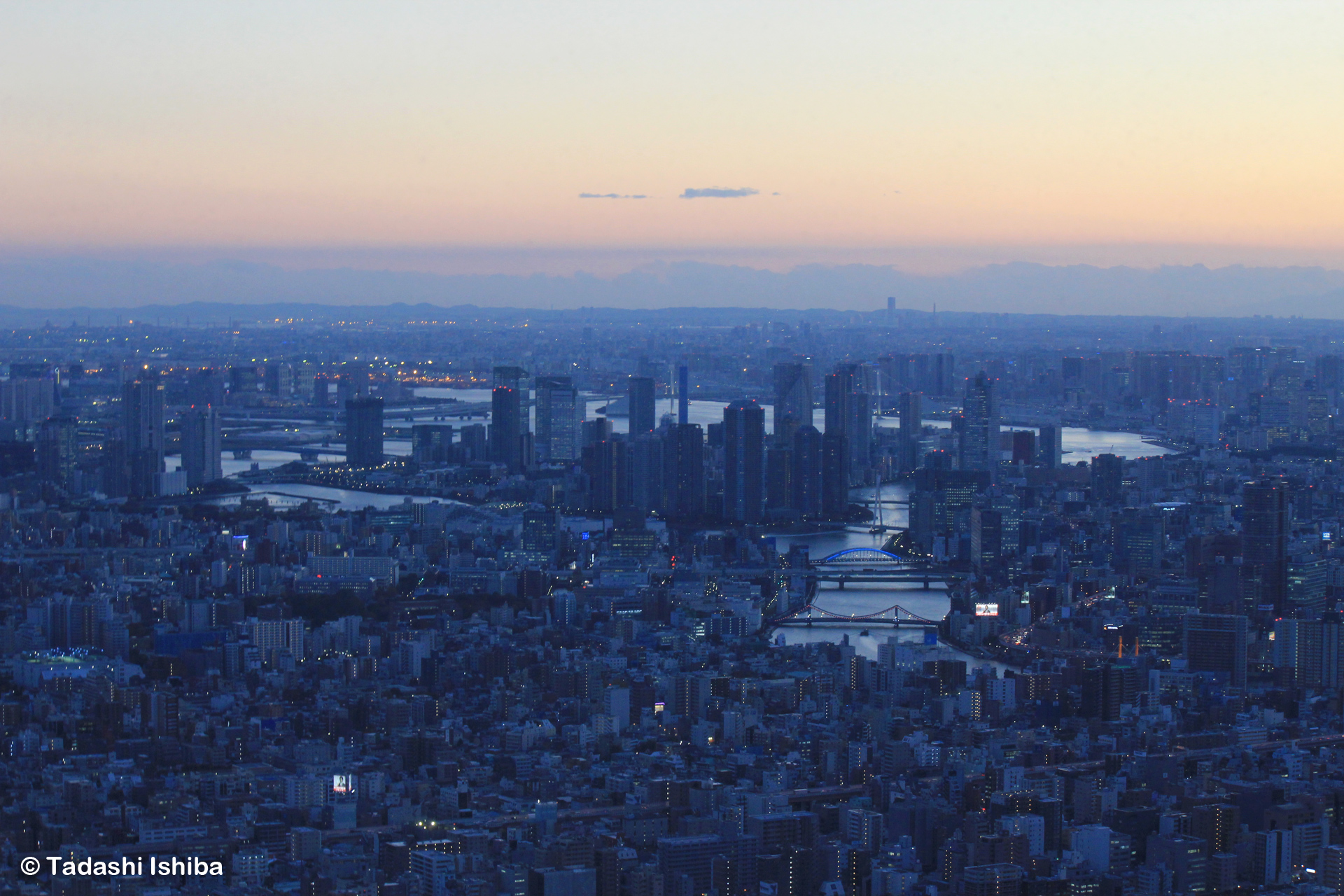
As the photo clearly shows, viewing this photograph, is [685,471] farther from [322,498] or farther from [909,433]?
[909,433]

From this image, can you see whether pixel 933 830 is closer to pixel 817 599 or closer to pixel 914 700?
pixel 914 700

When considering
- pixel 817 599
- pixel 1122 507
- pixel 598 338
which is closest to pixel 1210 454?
pixel 1122 507

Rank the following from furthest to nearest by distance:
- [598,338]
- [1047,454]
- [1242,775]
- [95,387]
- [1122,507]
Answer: [598,338] → [95,387] → [1047,454] → [1122,507] → [1242,775]

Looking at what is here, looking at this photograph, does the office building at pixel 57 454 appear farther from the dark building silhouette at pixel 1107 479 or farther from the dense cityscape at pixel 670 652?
the dark building silhouette at pixel 1107 479

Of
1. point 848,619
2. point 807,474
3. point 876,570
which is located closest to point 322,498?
point 807,474

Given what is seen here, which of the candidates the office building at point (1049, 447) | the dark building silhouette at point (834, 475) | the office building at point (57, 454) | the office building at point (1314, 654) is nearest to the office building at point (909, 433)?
the office building at point (1049, 447)
